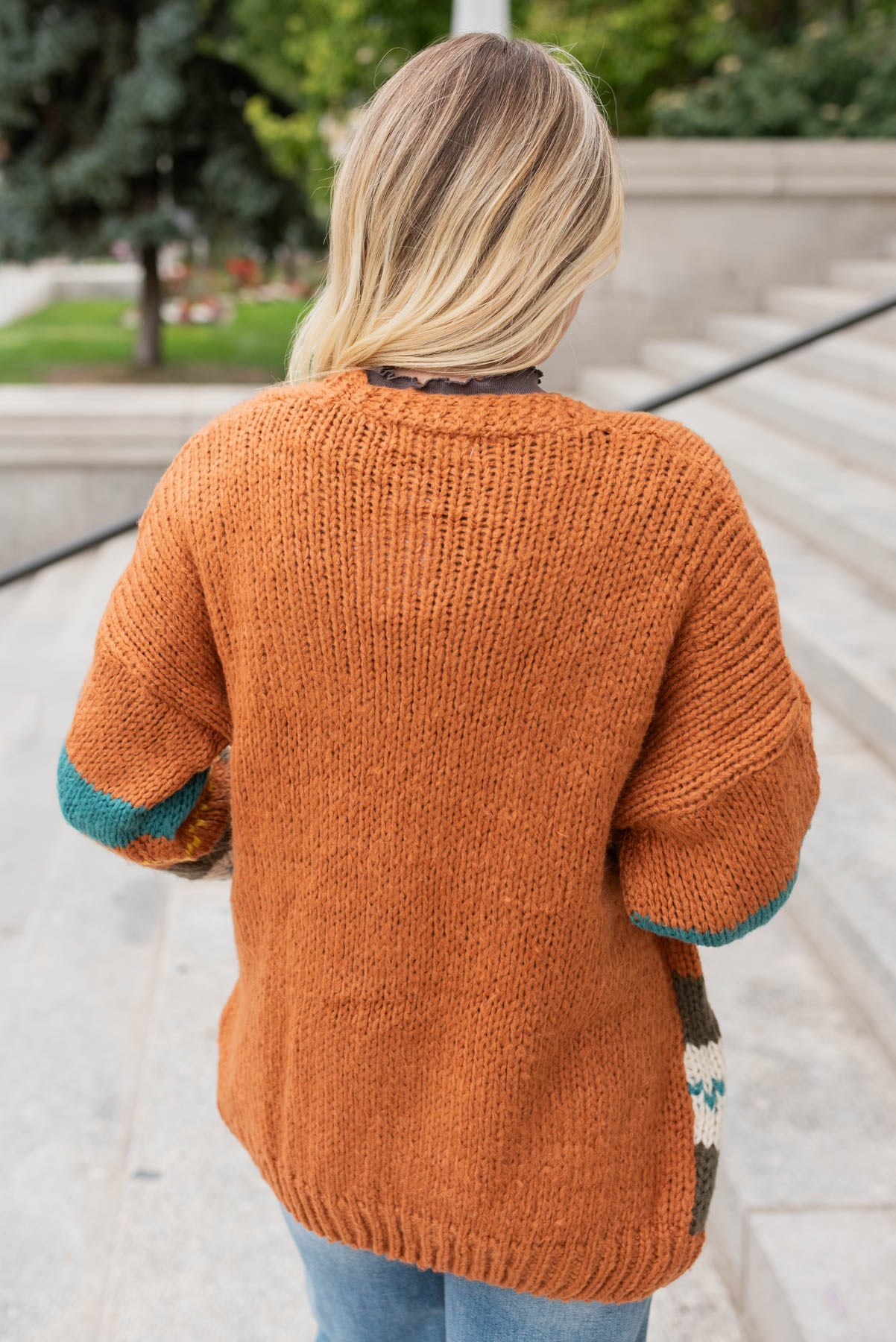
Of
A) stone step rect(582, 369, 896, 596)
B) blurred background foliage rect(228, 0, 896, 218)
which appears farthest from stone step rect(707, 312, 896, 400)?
blurred background foliage rect(228, 0, 896, 218)

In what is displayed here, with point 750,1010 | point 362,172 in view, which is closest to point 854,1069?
point 750,1010

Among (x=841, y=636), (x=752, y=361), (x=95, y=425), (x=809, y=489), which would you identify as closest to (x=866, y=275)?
(x=809, y=489)

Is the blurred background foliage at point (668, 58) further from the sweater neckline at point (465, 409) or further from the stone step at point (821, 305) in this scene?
the sweater neckline at point (465, 409)

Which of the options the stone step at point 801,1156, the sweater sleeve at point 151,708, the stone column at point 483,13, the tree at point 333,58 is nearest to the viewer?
the sweater sleeve at point 151,708

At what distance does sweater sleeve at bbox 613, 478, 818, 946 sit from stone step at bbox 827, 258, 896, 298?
220 inches

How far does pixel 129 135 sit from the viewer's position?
820 centimetres

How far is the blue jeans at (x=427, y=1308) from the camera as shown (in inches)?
47.0

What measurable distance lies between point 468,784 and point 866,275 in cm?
636

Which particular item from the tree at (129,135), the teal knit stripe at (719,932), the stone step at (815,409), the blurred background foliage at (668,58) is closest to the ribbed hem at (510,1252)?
the teal knit stripe at (719,932)

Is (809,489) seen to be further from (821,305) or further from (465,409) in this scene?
(465,409)

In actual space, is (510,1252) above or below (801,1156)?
above

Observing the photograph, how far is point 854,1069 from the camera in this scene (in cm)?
239

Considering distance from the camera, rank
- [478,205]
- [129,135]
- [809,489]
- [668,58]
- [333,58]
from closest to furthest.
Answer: [478,205] → [809,489] → [129,135] → [333,58] → [668,58]

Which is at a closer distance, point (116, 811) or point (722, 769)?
point (722, 769)
